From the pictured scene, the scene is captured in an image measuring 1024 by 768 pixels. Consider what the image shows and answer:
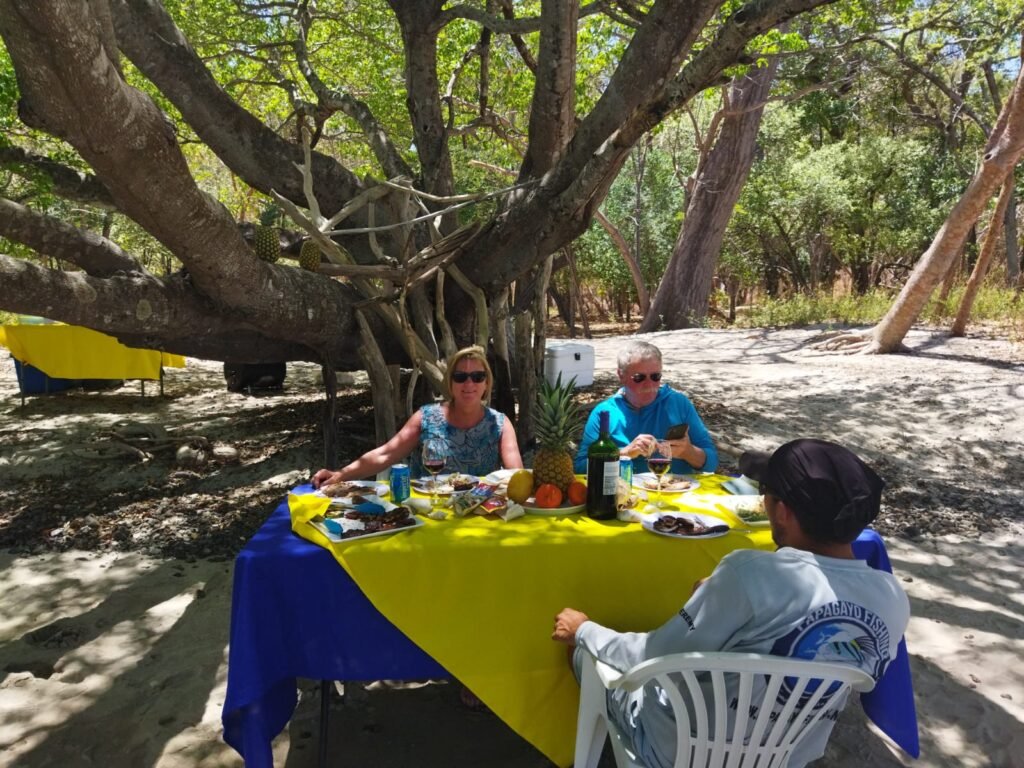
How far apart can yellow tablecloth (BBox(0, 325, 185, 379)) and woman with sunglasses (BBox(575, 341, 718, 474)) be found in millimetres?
7945

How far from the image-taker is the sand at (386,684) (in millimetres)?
2867

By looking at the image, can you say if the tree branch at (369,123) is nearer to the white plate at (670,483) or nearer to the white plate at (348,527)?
the white plate at (670,483)

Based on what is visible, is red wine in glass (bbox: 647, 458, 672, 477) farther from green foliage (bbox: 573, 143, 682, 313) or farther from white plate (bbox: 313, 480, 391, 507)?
green foliage (bbox: 573, 143, 682, 313)

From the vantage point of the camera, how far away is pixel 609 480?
2.71 meters

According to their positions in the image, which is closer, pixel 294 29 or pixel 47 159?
pixel 47 159

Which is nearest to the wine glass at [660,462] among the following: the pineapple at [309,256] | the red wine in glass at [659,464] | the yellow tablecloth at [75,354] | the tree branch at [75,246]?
the red wine in glass at [659,464]

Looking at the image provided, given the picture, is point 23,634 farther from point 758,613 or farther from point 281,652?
point 758,613

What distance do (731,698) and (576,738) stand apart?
68cm

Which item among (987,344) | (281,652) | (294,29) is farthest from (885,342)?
(281,652)

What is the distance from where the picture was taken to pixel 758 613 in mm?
1795

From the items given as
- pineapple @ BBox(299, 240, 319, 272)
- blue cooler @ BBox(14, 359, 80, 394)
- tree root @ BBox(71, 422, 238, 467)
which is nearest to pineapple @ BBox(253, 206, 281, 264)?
pineapple @ BBox(299, 240, 319, 272)

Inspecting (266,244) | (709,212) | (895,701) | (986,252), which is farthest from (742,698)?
(709,212)

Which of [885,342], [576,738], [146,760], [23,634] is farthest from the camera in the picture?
[885,342]

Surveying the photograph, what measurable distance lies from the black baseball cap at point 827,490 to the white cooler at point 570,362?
6473mm
